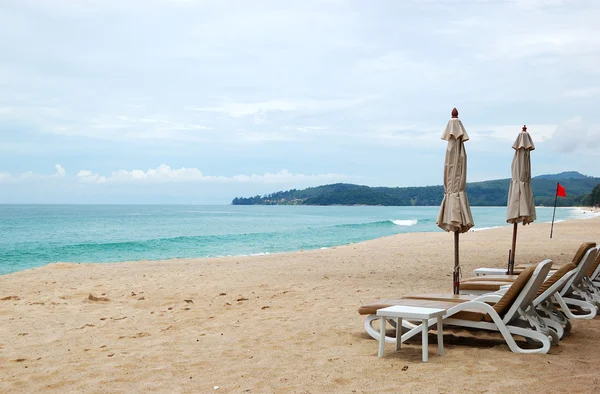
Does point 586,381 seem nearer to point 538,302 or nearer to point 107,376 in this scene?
point 538,302

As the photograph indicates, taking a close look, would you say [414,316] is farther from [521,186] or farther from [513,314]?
[521,186]

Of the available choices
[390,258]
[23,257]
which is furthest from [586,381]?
[23,257]

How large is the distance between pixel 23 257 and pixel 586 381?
2783 cm

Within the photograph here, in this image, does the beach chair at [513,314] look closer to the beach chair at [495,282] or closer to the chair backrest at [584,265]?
the beach chair at [495,282]

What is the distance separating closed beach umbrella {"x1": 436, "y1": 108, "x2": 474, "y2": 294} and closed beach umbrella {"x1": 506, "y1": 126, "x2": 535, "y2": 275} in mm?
3281

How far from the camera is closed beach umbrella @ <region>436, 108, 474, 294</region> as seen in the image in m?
7.11

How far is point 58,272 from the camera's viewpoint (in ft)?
48.3

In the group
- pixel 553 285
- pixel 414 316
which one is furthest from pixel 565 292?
pixel 414 316

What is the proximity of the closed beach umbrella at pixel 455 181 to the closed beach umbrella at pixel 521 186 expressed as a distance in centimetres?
328

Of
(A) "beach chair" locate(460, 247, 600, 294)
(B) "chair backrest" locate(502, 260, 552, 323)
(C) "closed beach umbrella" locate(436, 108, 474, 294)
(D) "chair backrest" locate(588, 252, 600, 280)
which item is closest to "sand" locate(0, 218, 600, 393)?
(B) "chair backrest" locate(502, 260, 552, 323)

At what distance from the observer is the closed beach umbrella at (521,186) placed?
1002 cm

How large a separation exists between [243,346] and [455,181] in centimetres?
343

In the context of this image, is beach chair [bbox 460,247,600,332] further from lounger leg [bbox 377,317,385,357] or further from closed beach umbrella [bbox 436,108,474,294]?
lounger leg [bbox 377,317,385,357]

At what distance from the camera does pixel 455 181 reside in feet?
23.7
